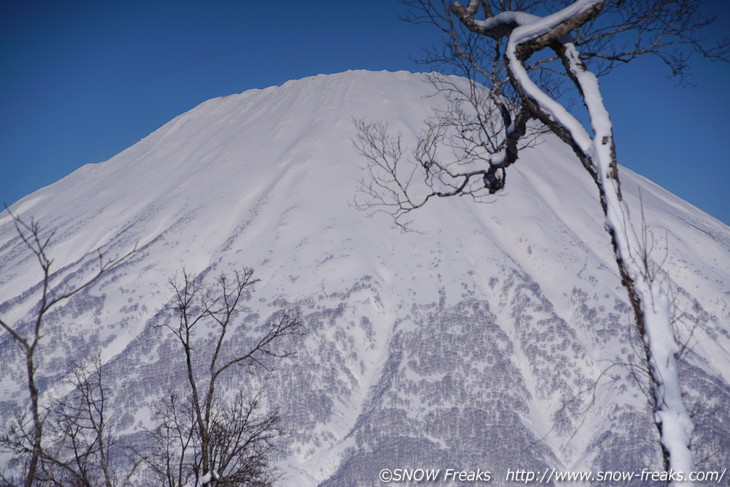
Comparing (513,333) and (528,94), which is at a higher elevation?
(513,333)

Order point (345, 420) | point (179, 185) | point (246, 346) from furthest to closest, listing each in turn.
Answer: point (179, 185), point (246, 346), point (345, 420)

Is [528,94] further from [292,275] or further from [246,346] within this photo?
[292,275]

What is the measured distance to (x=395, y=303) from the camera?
48.8 m

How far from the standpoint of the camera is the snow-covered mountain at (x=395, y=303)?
3784cm

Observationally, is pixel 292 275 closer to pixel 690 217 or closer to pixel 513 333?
pixel 513 333

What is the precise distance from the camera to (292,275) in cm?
5141

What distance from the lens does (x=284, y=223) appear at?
57.6 m

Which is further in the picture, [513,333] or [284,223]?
[284,223]

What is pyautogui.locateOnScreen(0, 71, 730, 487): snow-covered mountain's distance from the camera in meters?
37.8

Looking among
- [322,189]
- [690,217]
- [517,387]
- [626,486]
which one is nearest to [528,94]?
[626,486]


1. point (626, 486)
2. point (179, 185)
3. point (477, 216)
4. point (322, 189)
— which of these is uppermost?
point (179, 185)

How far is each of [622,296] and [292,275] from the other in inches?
1139

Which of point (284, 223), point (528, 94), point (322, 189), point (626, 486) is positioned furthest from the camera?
point (322, 189)

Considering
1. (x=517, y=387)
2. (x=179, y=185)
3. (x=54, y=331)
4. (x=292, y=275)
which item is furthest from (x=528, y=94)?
(x=179, y=185)
